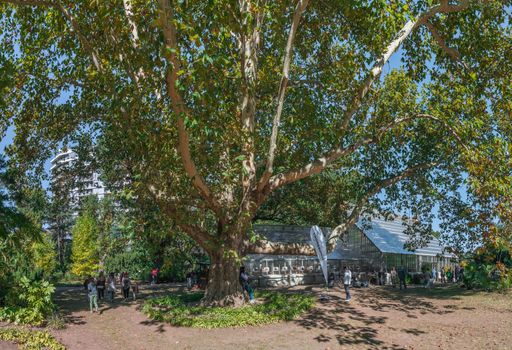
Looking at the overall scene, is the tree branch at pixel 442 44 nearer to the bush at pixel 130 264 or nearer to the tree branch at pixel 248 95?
the tree branch at pixel 248 95

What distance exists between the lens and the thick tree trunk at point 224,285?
587 inches

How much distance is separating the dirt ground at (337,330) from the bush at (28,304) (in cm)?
94

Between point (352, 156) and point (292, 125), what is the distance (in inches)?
284

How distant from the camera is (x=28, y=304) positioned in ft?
46.5

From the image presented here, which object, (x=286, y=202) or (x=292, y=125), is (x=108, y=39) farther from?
(x=286, y=202)

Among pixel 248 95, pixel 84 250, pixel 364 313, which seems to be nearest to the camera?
pixel 248 95

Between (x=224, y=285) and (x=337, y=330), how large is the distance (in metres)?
4.09

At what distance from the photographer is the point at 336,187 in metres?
23.9

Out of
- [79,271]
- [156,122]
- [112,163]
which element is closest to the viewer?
[156,122]

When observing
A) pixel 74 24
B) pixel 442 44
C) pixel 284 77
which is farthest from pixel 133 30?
pixel 442 44

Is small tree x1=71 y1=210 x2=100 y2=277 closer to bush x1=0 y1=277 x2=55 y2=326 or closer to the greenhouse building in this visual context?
the greenhouse building

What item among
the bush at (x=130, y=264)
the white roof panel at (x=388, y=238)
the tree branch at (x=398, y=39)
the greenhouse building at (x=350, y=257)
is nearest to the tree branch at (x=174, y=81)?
the tree branch at (x=398, y=39)

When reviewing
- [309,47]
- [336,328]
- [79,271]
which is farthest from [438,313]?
[79,271]

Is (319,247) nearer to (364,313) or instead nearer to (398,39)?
(364,313)
